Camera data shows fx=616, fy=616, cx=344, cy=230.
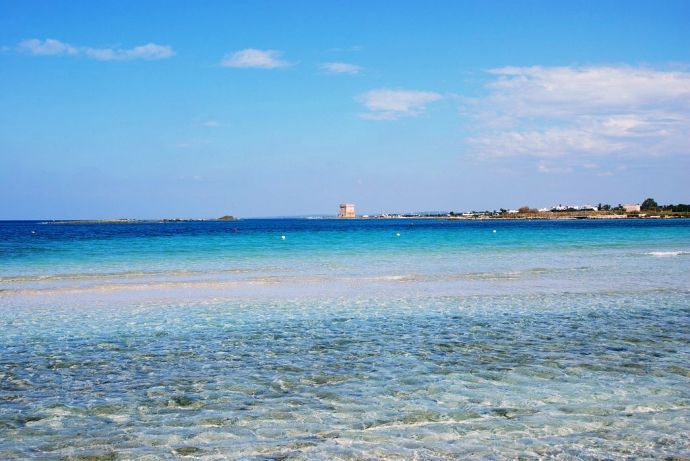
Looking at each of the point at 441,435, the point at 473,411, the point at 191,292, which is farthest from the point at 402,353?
the point at 191,292

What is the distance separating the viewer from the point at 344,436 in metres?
6.78

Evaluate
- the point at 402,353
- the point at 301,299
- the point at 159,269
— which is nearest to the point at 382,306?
the point at 301,299

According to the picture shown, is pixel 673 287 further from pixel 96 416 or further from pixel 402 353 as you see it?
pixel 96 416

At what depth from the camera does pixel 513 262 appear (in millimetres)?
33594

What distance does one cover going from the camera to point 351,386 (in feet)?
28.5

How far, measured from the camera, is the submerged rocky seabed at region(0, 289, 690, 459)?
656 centimetres

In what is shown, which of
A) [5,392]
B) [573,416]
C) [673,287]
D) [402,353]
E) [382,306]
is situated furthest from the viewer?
[673,287]

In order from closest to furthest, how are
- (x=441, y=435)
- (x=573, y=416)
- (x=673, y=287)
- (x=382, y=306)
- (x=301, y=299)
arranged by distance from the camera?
(x=441, y=435) → (x=573, y=416) → (x=382, y=306) → (x=301, y=299) → (x=673, y=287)

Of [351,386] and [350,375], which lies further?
[350,375]

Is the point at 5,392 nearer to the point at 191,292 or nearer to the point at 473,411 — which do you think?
the point at 473,411

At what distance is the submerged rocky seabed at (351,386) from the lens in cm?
656

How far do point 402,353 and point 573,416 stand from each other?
383cm

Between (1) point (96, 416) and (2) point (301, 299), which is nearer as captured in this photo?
(1) point (96, 416)

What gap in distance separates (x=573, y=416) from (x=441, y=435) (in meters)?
1.75
